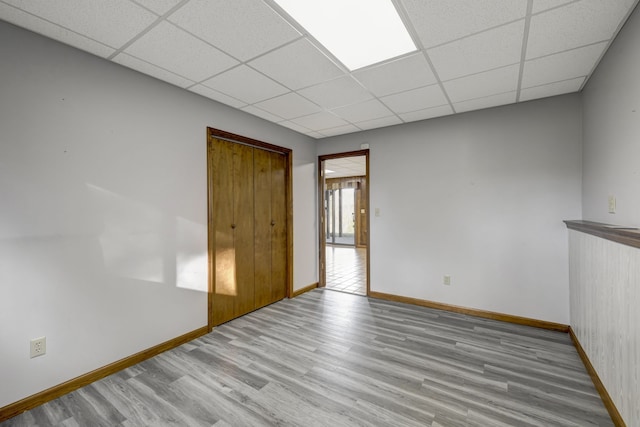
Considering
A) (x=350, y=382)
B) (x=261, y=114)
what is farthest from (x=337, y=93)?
(x=350, y=382)

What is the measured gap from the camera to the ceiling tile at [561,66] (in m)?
2.09

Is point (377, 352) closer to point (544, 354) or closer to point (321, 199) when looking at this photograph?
point (544, 354)

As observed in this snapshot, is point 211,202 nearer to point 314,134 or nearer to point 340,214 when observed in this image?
point 314,134

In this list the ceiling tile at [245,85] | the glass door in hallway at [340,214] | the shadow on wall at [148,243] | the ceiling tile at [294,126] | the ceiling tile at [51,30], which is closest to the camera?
the ceiling tile at [51,30]

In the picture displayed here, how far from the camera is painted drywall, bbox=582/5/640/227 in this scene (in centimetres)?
167

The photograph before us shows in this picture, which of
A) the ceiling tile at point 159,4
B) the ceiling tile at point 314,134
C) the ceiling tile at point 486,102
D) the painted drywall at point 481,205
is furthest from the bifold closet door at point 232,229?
the ceiling tile at point 486,102

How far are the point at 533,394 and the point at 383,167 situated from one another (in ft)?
9.63

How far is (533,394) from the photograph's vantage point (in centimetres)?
195

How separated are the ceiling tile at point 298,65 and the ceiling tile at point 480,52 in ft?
2.67

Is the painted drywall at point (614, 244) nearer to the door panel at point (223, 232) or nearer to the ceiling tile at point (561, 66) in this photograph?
the ceiling tile at point (561, 66)

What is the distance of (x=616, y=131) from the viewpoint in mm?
1938

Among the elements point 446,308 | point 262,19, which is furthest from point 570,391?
point 262,19

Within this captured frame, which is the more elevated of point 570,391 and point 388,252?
point 388,252

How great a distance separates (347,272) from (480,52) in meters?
4.48
